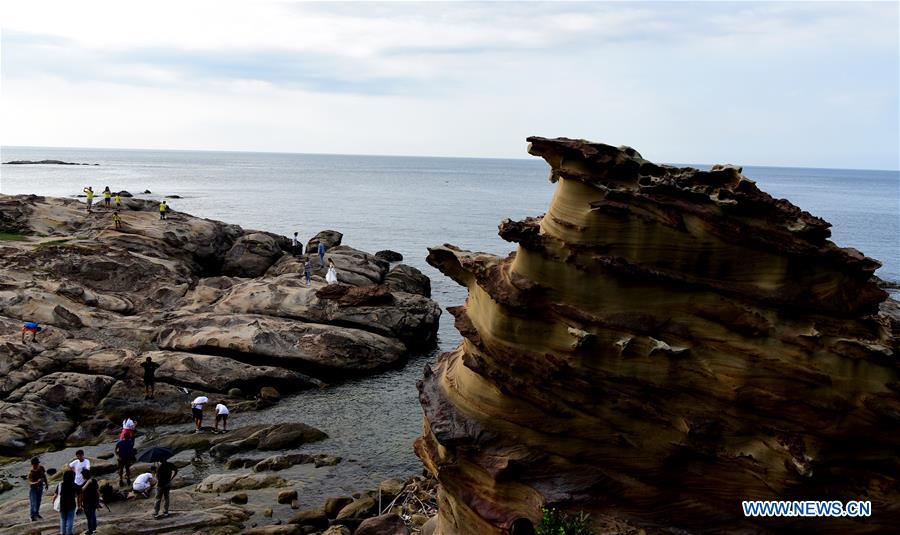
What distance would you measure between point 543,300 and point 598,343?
1594 mm

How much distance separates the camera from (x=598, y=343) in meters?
17.2

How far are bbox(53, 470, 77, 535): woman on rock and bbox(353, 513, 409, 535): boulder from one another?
7.84 metres

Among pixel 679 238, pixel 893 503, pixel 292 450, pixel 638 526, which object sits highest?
pixel 679 238

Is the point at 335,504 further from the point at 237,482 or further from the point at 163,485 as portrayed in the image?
the point at 163,485

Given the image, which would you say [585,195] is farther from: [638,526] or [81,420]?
[81,420]

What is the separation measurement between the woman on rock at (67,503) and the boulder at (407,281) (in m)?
30.6

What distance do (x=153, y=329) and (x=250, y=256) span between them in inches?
681

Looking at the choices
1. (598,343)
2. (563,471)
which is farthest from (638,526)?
(598,343)

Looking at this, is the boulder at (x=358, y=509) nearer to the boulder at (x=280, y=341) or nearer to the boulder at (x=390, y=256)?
the boulder at (x=280, y=341)

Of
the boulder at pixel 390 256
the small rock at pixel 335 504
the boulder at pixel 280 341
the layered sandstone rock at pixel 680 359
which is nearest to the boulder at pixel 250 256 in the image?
the boulder at pixel 280 341

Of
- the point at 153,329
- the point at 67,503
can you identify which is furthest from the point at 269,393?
the point at 67,503

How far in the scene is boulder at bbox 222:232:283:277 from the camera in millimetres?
55656

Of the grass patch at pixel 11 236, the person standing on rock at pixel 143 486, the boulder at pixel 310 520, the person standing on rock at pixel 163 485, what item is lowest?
the boulder at pixel 310 520

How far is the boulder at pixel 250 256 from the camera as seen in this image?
5566cm
